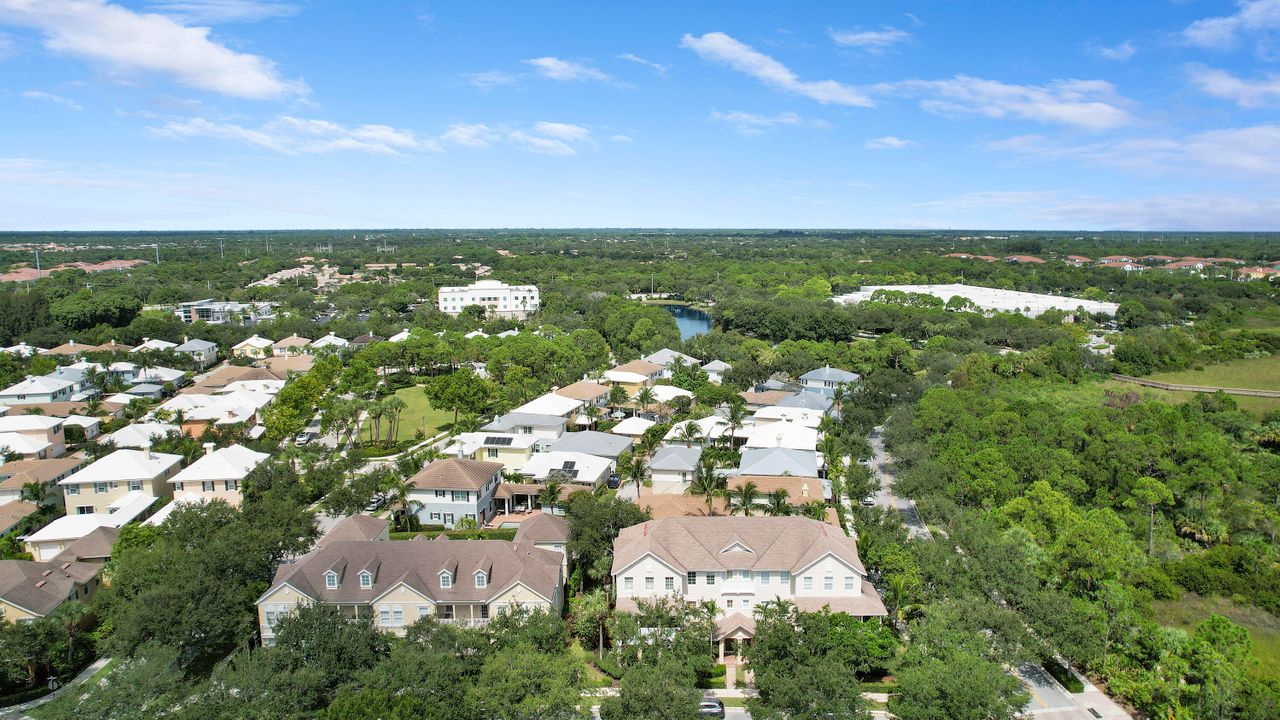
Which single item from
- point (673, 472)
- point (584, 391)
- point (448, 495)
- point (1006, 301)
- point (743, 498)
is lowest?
point (448, 495)

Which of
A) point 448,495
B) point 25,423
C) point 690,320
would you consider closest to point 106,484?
point 25,423

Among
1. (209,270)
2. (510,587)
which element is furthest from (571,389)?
(209,270)

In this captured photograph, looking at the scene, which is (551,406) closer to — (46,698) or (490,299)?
(46,698)

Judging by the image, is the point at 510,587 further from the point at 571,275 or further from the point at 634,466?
the point at 571,275

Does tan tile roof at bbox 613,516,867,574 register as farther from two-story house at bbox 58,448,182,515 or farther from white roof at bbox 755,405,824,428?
two-story house at bbox 58,448,182,515

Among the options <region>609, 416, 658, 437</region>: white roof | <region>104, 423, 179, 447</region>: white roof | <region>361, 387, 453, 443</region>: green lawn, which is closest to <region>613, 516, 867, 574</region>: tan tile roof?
<region>609, 416, 658, 437</region>: white roof

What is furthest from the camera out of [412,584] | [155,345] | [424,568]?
[155,345]
